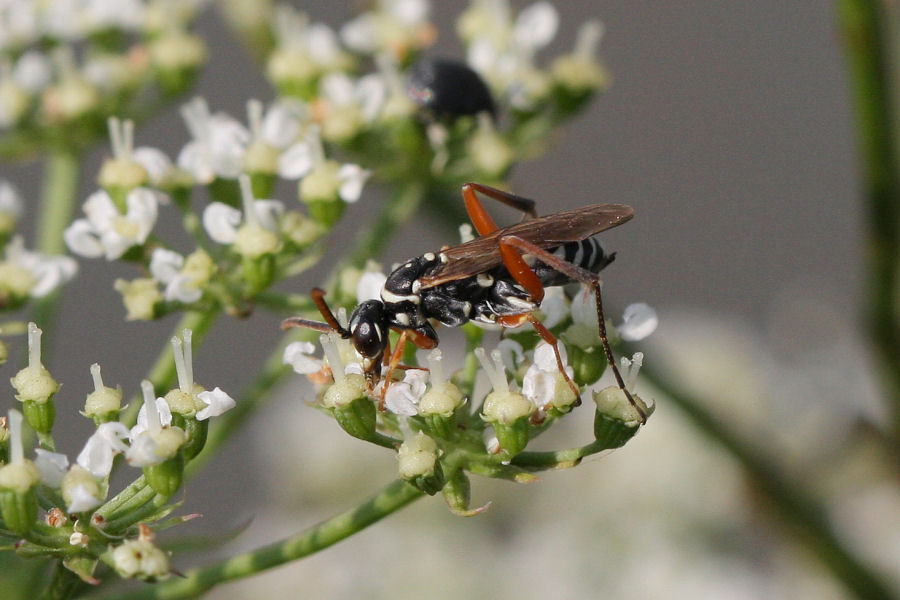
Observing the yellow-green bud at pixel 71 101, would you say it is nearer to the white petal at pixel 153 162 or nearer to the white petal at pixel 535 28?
the white petal at pixel 153 162

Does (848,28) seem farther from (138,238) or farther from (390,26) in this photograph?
(138,238)

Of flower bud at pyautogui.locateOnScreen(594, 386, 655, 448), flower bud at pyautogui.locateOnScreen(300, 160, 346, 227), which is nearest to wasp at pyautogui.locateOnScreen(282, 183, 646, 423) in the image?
flower bud at pyautogui.locateOnScreen(594, 386, 655, 448)

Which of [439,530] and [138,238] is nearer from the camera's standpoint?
[138,238]

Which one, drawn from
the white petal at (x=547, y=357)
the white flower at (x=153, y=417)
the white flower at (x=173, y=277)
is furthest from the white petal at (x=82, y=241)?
the white petal at (x=547, y=357)

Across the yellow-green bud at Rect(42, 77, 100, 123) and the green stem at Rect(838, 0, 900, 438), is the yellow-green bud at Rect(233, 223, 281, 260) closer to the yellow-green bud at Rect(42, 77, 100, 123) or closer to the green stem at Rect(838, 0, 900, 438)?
the yellow-green bud at Rect(42, 77, 100, 123)

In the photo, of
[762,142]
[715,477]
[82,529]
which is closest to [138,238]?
[82,529]

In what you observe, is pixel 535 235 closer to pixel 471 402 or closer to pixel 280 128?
pixel 471 402
